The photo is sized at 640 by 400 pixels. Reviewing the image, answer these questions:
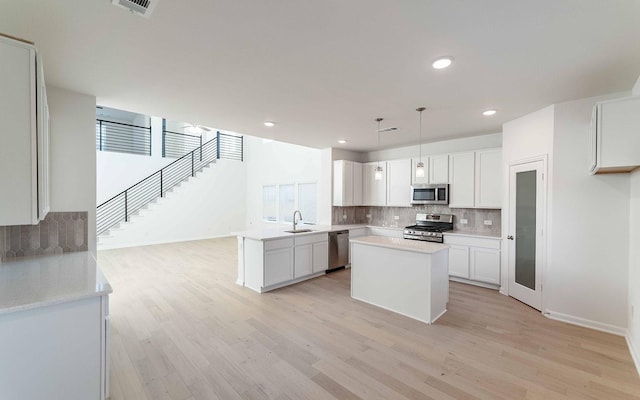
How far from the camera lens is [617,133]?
2.52 metres

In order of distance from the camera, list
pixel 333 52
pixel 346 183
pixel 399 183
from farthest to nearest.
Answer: pixel 346 183
pixel 399 183
pixel 333 52

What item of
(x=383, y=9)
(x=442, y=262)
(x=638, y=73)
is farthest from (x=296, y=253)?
(x=638, y=73)

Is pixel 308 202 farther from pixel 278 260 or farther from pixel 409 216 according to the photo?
pixel 278 260

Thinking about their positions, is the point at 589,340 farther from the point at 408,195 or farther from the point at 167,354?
the point at 167,354

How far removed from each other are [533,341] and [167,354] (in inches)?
147

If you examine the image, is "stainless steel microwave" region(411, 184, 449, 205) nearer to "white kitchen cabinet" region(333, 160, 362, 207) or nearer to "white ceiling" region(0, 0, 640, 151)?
"white kitchen cabinet" region(333, 160, 362, 207)

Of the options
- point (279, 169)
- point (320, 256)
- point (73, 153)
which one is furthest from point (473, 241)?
point (279, 169)

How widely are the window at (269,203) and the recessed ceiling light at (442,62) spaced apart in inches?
285

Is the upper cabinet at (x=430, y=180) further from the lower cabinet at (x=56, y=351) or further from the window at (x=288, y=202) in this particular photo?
the lower cabinet at (x=56, y=351)

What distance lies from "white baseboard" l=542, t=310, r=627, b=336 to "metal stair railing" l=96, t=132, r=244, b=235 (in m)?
9.58

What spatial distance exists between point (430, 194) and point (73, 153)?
216 inches

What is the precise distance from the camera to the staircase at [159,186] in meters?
7.70

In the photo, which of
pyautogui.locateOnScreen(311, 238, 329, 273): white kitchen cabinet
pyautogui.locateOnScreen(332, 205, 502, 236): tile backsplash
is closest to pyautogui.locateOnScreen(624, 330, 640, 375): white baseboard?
pyautogui.locateOnScreen(332, 205, 502, 236): tile backsplash

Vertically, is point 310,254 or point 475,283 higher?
point 310,254
